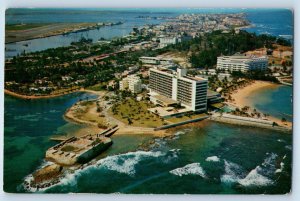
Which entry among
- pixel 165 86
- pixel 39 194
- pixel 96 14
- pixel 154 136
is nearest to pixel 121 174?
pixel 154 136

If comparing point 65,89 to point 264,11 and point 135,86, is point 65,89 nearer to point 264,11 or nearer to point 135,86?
point 135,86

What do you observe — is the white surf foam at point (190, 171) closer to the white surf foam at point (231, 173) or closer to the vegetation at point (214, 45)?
the white surf foam at point (231, 173)

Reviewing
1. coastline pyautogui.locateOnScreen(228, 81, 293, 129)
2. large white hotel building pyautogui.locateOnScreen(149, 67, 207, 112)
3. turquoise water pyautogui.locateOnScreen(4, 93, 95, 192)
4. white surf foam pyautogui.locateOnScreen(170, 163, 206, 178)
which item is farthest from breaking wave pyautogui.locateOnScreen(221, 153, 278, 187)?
turquoise water pyautogui.locateOnScreen(4, 93, 95, 192)

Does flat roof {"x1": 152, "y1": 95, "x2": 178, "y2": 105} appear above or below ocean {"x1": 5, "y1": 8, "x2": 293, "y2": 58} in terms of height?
below

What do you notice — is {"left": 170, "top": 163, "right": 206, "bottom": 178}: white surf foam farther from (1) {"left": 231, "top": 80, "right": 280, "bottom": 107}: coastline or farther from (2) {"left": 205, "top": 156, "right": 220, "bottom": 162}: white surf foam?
(1) {"left": 231, "top": 80, "right": 280, "bottom": 107}: coastline

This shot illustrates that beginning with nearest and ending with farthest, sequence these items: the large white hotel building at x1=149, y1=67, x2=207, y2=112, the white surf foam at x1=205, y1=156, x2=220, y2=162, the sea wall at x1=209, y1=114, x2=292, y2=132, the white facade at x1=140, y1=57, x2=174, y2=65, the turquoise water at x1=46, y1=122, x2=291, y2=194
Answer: the turquoise water at x1=46, y1=122, x2=291, y2=194, the white surf foam at x1=205, y1=156, x2=220, y2=162, the sea wall at x1=209, y1=114, x2=292, y2=132, the large white hotel building at x1=149, y1=67, x2=207, y2=112, the white facade at x1=140, y1=57, x2=174, y2=65

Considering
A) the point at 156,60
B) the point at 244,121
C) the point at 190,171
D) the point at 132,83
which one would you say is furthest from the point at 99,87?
the point at 244,121
